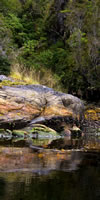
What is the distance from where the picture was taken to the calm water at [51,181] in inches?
118

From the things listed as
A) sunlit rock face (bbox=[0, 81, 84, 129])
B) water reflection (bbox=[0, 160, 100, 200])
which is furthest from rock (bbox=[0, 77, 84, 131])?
water reflection (bbox=[0, 160, 100, 200])

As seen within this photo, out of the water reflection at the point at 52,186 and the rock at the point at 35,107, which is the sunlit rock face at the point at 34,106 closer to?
the rock at the point at 35,107

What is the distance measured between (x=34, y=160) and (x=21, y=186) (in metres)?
1.81

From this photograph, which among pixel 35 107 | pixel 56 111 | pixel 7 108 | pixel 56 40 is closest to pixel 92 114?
pixel 56 111

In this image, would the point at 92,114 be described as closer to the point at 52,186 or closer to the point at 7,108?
the point at 7,108

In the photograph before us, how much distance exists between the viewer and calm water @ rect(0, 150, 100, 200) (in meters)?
2.99

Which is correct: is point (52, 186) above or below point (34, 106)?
above

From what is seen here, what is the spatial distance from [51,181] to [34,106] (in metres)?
8.88

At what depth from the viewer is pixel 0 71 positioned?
1619cm

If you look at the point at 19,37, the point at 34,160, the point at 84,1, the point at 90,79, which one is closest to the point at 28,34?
the point at 19,37

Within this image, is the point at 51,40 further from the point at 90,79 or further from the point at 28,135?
the point at 28,135

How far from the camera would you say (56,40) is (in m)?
23.9

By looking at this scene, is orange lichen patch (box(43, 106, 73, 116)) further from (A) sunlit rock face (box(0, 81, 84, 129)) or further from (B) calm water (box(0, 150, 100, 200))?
(B) calm water (box(0, 150, 100, 200))

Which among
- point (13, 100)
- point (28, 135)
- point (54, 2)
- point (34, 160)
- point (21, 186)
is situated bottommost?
point (28, 135)
